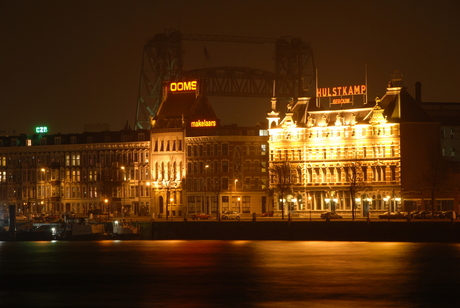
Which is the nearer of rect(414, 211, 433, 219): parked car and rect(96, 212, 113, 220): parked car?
rect(414, 211, 433, 219): parked car

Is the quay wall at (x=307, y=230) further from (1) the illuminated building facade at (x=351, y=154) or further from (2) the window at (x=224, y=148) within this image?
(2) the window at (x=224, y=148)

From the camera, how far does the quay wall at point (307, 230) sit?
133 metres

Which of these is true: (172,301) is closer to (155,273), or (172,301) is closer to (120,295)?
(120,295)

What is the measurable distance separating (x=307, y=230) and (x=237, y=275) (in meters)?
45.3

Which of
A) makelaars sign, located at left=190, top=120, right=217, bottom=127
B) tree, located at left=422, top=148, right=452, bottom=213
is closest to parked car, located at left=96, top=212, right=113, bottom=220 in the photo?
makelaars sign, located at left=190, top=120, right=217, bottom=127

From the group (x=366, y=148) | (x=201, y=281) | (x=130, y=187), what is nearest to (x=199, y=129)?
(x=130, y=187)

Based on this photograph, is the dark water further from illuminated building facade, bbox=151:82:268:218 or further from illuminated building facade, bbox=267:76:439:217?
illuminated building facade, bbox=151:82:268:218

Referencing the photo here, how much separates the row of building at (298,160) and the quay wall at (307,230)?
9.79 m

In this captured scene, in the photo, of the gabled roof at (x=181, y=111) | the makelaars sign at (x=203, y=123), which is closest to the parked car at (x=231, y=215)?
the makelaars sign at (x=203, y=123)

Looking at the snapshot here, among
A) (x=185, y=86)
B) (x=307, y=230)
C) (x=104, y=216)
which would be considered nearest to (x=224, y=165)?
(x=185, y=86)

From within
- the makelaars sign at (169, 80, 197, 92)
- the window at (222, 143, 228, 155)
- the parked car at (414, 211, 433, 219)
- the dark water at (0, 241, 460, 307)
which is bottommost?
the dark water at (0, 241, 460, 307)

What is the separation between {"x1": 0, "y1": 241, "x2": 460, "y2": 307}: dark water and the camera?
80.8m

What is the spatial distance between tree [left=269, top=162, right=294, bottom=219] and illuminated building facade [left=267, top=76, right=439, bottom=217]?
0.48ft

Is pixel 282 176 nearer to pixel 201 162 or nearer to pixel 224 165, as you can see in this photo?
pixel 224 165
